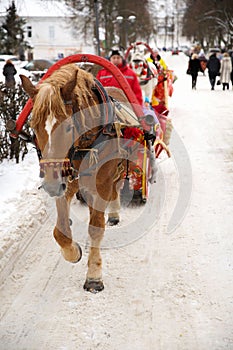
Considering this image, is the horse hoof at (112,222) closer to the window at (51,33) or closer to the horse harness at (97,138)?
the horse harness at (97,138)

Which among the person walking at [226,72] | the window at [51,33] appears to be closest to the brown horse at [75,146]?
the person walking at [226,72]

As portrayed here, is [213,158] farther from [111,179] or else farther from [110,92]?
[111,179]

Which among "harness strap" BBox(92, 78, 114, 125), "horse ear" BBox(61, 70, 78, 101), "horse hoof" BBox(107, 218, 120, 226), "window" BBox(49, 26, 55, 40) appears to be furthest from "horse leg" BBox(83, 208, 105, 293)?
"window" BBox(49, 26, 55, 40)

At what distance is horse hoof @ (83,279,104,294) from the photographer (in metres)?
4.22

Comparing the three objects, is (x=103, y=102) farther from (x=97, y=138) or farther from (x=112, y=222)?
(x=112, y=222)

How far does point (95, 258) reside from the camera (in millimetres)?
4332

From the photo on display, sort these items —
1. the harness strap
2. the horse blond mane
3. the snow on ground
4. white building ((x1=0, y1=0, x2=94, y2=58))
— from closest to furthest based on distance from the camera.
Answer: the horse blond mane → the snow on ground → the harness strap → white building ((x1=0, y1=0, x2=94, y2=58))

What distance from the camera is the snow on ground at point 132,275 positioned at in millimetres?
3584

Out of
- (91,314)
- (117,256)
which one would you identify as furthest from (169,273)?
(91,314)

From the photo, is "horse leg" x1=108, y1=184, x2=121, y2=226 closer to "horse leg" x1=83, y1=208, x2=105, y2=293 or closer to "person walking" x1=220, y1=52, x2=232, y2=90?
"horse leg" x1=83, y1=208, x2=105, y2=293

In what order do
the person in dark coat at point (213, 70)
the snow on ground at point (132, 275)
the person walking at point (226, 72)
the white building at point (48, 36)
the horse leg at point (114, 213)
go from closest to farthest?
1. the snow on ground at point (132, 275)
2. the horse leg at point (114, 213)
3. the person walking at point (226, 72)
4. the person in dark coat at point (213, 70)
5. the white building at point (48, 36)

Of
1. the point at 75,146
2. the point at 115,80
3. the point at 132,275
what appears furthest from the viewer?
the point at 115,80

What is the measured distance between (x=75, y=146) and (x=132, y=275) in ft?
5.16

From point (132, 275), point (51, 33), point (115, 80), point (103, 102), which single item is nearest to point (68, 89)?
point (103, 102)
